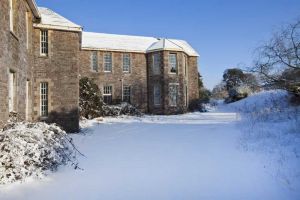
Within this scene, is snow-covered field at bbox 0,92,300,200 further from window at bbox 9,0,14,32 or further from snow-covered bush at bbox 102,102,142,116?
snow-covered bush at bbox 102,102,142,116

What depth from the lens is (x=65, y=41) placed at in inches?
665

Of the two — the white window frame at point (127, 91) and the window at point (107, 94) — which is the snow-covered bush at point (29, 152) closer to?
the window at point (107, 94)

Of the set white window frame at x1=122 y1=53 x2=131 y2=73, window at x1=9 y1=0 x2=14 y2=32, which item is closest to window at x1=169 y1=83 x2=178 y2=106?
white window frame at x1=122 y1=53 x2=131 y2=73

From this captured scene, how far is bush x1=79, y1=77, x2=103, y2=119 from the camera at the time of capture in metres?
23.3

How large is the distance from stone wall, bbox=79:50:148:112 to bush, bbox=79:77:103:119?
5088 millimetres

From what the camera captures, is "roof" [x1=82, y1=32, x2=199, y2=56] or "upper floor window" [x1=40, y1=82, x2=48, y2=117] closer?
"upper floor window" [x1=40, y1=82, x2=48, y2=117]

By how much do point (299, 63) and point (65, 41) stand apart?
37.3 feet

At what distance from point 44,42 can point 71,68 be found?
1844mm

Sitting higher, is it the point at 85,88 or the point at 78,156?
the point at 85,88

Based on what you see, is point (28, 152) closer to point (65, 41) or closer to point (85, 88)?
point (65, 41)

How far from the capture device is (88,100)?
77.8ft

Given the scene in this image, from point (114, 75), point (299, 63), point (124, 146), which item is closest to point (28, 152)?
point (124, 146)

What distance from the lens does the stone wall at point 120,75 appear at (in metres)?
29.2

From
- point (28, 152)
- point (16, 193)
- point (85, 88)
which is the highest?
point (85, 88)
